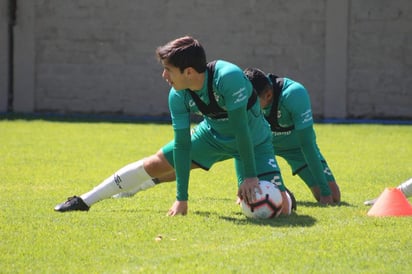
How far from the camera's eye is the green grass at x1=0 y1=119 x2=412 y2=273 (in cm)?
562

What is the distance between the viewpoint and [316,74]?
66.4 ft

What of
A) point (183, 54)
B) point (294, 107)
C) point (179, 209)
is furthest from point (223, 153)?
point (183, 54)

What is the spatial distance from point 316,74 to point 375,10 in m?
1.75

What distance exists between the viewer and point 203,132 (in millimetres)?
8000

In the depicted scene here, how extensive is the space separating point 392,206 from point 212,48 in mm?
13032

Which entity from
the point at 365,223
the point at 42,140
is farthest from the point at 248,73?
the point at 42,140

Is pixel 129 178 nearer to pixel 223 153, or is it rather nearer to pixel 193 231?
pixel 223 153

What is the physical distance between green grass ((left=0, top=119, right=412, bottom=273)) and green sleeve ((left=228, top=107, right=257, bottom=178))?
419mm

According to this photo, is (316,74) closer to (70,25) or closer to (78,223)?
(70,25)

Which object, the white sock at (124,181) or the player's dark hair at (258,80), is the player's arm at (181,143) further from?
the player's dark hair at (258,80)

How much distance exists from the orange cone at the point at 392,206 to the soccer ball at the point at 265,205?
0.80 m

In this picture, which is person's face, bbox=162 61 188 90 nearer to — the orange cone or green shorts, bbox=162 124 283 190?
green shorts, bbox=162 124 283 190

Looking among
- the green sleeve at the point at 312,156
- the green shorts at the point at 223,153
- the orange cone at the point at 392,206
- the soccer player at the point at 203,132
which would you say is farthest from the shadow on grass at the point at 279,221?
the green sleeve at the point at 312,156

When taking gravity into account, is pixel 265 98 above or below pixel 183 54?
below
